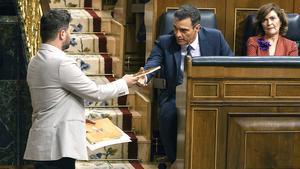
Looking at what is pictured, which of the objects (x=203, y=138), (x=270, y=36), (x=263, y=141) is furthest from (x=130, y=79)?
(x=270, y=36)

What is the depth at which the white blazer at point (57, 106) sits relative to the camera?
144 inches

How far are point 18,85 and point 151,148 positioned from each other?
49.7 inches

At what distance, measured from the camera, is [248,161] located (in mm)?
3922

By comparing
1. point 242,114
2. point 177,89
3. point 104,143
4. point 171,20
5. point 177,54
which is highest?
point 171,20

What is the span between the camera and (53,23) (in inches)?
145

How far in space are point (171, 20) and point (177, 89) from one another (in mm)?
1168

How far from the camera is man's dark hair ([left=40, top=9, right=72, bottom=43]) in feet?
12.1

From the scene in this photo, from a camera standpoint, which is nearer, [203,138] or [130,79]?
[203,138]

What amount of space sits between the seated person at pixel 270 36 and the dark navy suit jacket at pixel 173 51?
378mm

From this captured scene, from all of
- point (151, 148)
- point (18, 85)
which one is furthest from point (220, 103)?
point (18, 85)

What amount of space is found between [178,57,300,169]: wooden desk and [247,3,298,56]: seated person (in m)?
1.25

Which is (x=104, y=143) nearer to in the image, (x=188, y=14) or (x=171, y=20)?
(x=188, y=14)

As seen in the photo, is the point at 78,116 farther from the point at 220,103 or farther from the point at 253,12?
the point at 253,12

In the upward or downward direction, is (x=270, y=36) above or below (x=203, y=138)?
above
